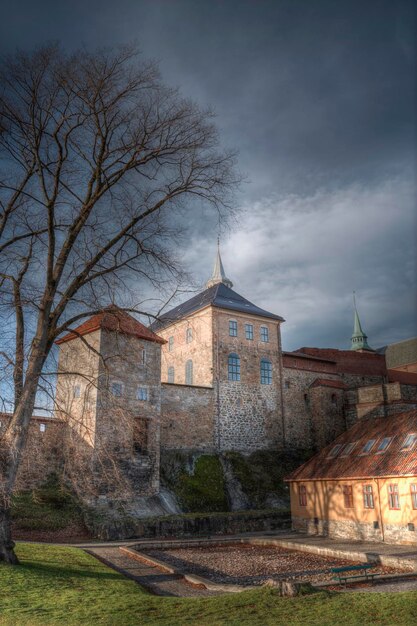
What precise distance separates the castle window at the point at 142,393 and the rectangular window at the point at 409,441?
12208 mm

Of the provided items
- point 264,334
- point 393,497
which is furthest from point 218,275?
point 393,497

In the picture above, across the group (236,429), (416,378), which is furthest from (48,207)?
(416,378)

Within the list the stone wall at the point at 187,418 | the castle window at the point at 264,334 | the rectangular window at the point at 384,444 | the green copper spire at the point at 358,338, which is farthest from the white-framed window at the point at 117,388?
the green copper spire at the point at 358,338

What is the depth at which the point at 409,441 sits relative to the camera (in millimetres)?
19297

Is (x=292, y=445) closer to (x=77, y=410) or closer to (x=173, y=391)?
(x=173, y=391)

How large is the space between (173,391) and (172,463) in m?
3.97

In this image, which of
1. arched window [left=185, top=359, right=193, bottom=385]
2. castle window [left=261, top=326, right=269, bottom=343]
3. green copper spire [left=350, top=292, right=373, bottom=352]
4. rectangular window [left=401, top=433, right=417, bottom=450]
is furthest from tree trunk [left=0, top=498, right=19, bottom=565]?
green copper spire [left=350, top=292, right=373, bottom=352]

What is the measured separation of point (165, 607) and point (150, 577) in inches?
170

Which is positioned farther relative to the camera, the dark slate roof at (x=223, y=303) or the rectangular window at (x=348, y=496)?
the dark slate roof at (x=223, y=303)

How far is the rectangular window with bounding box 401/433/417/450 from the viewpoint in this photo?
19047 mm

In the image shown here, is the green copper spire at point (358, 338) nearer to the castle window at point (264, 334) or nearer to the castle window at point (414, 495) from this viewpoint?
the castle window at point (264, 334)

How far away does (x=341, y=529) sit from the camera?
20.2 meters

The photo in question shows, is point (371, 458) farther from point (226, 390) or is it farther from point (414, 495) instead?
point (226, 390)

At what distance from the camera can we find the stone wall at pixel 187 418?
91.0 feet
